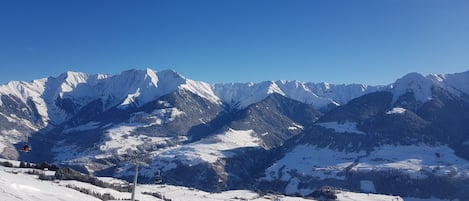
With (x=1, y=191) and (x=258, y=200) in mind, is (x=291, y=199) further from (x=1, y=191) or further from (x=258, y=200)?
(x=1, y=191)

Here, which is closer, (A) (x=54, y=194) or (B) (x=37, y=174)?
(A) (x=54, y=194)

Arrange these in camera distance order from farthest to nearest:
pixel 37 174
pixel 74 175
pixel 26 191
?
pixel 74 175
pixel 37 174
pixel 26 191

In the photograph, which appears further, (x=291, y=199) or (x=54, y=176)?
(x=291, y=199)

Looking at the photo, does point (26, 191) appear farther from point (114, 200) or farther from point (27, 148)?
point (114, 200)

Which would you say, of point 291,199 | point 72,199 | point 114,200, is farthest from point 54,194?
point 291,199

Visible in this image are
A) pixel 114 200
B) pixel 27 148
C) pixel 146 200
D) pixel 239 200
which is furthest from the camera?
pixel 239 200

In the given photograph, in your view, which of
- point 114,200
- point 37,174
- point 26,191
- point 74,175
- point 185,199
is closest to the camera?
point 26,191

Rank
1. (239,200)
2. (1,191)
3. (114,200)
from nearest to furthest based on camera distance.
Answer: (1,191), (114,200), (239,200)

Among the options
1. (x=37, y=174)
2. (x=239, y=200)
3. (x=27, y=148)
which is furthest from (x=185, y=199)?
(x=27, y=148)

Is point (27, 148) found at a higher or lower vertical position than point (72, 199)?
higher
